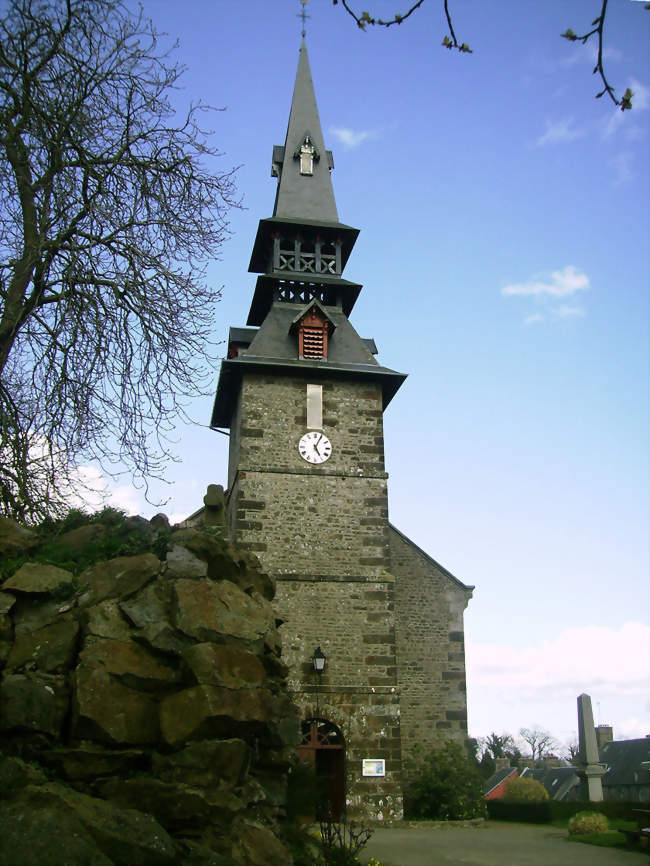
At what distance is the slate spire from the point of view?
891 inches

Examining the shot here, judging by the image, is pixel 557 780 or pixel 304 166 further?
pixel 557 780

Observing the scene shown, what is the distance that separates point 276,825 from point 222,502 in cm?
485

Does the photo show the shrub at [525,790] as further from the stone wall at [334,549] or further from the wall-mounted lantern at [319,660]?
the wall-mounted lantern at [319,660]

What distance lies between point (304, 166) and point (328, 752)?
16268mm

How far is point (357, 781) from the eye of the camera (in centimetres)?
1582

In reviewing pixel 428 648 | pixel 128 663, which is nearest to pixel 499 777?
pixel 428 648

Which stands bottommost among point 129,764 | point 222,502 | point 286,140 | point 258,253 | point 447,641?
point 129,764

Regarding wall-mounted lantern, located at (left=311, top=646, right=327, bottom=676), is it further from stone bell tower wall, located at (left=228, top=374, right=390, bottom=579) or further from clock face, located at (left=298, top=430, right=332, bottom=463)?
clock face, located at (left=298, top=430, right=332, bottom=463)

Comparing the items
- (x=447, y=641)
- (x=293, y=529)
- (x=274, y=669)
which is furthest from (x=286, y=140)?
(x=274, y=669)

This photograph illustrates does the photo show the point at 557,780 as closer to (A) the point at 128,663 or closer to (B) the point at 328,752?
(B) the point at 328,752

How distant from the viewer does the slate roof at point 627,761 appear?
133 ft

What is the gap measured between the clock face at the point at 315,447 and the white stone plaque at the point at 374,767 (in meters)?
6.36

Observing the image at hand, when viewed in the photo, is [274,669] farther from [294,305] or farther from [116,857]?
[294,305]

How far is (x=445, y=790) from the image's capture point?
685 inches
